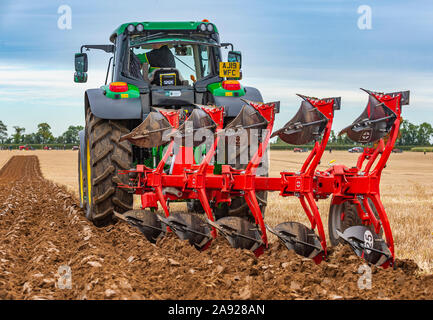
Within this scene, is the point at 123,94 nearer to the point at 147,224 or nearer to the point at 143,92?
the point at 143,92

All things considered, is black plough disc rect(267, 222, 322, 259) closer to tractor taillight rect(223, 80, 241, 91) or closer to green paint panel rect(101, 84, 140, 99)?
tractor taillight rect(223, 80, 241, 91)

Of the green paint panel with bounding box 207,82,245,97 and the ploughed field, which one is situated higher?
the green paint panel with bounding box 207,82,245,97

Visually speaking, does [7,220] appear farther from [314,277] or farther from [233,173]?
[314,277]

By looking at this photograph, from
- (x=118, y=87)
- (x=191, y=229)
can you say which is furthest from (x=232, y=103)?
(x=191, y=229)

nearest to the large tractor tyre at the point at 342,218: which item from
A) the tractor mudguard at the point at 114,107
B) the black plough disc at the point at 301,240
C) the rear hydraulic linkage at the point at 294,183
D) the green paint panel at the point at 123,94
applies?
the rear hydraulic linkage at the point at 294,183

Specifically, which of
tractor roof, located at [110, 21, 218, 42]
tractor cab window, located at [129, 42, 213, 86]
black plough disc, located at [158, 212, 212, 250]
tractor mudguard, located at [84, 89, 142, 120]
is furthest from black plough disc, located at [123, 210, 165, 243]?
tractor roof, located at [110, 21, 218, 42]

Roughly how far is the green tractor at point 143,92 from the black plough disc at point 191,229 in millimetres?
1207

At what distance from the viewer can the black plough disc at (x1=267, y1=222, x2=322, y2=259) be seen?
4.77m

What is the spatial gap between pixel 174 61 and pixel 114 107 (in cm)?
142

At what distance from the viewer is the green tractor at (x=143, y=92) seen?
259 inches

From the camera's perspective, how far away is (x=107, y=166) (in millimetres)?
6551

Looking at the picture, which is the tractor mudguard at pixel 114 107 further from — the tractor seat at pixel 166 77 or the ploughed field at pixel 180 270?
the ploughed field at pixel 180 270

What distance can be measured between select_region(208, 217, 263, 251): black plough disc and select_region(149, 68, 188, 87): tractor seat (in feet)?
9.26

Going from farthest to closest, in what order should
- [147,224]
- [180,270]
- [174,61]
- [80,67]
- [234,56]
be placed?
[80,67]
[234,56]
[174,61]
[147,224]
[180,270]
